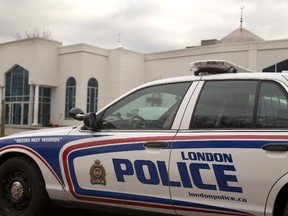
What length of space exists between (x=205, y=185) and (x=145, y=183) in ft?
1.99

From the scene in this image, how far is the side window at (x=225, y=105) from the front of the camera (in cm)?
365

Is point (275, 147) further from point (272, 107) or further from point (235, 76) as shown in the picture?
point (235, 76)

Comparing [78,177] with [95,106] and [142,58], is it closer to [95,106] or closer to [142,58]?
[95,106]

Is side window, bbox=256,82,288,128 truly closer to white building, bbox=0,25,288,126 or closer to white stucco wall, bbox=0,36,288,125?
white stucco wall, bbox=0,36,288,125

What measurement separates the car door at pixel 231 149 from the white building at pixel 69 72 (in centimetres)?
3006

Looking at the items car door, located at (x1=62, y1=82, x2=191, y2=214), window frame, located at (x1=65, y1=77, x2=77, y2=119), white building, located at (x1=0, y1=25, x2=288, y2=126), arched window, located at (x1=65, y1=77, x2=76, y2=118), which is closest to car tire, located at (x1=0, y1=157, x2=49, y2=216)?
car door, located at (x1=62, y1=82, x2=191, y2=214)

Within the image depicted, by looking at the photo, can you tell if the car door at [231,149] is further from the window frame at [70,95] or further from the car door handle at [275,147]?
the window frame at [70,95]

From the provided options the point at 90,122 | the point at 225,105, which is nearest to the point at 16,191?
the point at 90,122

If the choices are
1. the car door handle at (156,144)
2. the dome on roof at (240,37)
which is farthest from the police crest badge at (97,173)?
the dome on roof at (240,37)

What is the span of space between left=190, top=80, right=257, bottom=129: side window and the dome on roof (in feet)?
127

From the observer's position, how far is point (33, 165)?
4648 mm

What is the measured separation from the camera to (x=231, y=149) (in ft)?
11.3

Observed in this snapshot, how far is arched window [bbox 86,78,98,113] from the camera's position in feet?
118

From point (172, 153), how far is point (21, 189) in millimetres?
1991
